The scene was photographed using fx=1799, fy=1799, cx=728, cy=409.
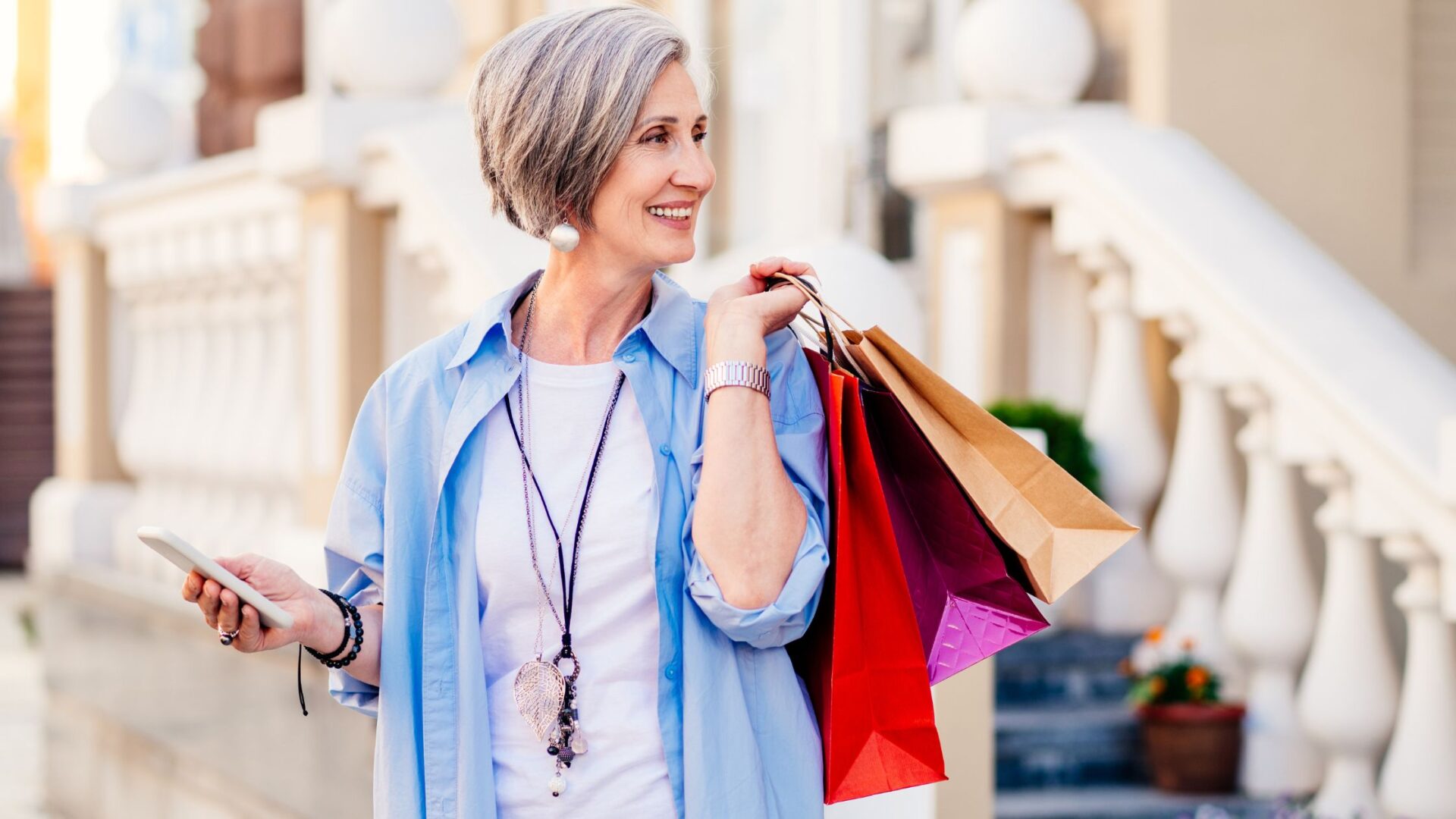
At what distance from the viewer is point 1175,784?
4.02 meters

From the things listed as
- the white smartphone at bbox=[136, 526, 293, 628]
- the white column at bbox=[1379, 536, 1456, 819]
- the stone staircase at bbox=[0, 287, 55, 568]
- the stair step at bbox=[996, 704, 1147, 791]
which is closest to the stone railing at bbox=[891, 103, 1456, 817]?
the white column at bbox=[1379, 536, 1456, 819]

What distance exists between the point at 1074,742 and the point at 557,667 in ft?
7.92

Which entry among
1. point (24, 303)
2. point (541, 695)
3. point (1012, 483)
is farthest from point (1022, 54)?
point (24, 303)

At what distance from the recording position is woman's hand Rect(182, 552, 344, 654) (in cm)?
196

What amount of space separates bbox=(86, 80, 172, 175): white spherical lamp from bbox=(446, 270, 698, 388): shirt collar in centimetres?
492

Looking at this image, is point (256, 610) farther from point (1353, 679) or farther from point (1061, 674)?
point (1061, 674)

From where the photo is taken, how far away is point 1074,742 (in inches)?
163

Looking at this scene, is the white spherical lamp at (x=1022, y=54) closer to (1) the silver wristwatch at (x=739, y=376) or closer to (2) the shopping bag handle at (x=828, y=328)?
(2) the shopping bag handle at (x=828, y=328)

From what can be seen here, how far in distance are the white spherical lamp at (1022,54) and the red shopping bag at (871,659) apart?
309cm

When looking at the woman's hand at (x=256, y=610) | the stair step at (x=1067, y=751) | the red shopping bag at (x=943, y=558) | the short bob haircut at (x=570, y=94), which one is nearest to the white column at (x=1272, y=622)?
the stair step at (x=1067, y=751)

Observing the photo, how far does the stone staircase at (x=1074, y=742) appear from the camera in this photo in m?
3.92

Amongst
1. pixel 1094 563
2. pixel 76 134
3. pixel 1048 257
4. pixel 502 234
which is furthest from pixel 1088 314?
pixel 76 134

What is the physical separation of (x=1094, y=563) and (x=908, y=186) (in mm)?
3167

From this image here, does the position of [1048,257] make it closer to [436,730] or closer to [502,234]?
[502,234]
